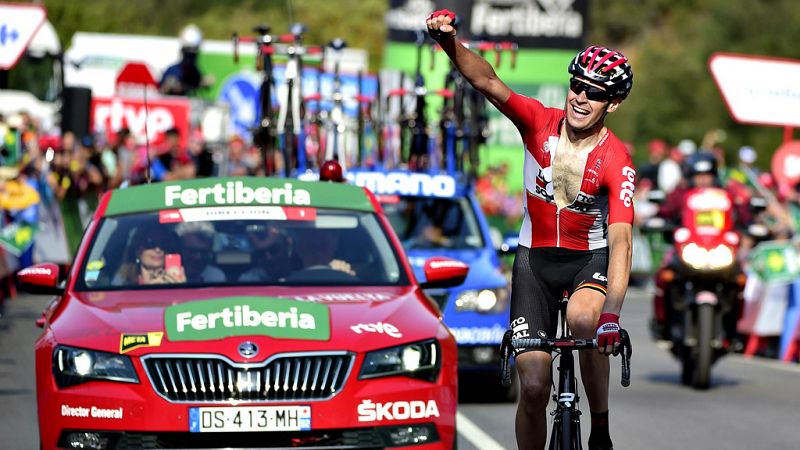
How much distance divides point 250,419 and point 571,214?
1.61m

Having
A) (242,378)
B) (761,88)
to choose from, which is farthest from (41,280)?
(761,88)

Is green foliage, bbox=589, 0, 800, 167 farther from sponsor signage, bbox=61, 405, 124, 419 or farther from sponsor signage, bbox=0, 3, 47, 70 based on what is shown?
sponsor signage, bbox=61, 405, 124, 419

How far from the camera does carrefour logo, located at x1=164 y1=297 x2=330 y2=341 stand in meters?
8.12

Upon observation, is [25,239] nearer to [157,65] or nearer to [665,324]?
[665,324]

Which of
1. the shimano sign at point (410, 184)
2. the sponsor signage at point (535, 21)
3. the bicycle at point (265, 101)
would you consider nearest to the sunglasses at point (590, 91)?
the shimano sign at point (410, 184)

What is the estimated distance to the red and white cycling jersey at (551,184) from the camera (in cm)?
754

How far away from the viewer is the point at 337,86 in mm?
18141

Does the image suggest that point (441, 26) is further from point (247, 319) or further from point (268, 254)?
point (268, 254)

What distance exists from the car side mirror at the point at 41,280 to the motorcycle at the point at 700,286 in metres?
6.98

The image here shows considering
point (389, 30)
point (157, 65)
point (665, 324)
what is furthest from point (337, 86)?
point (157, 65)

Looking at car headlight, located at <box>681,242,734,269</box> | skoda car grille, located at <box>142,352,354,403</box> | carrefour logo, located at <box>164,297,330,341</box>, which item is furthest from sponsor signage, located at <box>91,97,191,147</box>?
skoda car grille, located at <box>142,352,354,403</box>

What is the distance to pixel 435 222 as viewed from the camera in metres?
14.5

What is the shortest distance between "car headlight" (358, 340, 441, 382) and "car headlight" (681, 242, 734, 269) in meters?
7.35

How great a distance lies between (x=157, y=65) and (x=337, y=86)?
A: 994 inches
